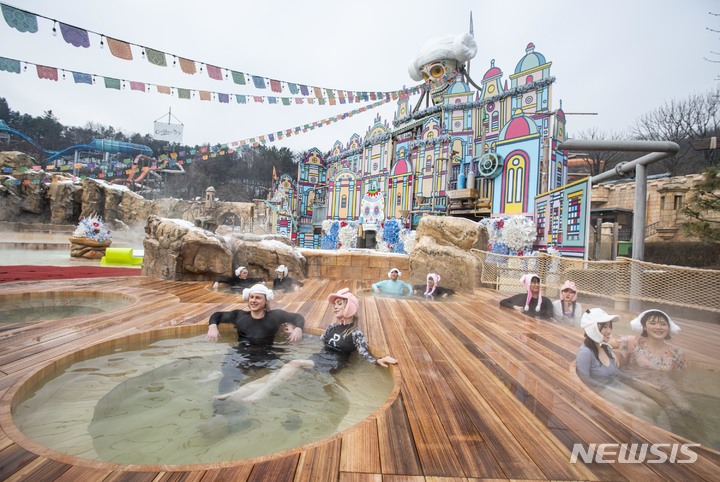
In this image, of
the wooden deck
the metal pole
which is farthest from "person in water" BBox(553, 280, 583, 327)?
the metal pole

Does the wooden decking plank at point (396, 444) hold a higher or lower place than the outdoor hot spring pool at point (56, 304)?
higher

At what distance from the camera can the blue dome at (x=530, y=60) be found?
571 inches

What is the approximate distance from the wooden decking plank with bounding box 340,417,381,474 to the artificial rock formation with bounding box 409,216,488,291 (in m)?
7.01

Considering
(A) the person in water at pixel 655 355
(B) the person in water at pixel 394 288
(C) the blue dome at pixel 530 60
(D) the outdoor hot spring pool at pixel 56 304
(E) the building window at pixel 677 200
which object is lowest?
(D) the outdoor hot spring pool at pixel 56 304

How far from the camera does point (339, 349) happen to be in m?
3.31

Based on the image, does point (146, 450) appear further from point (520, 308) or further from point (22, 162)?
point (22, 162)

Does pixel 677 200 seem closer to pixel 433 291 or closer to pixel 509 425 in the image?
pixel 433 291

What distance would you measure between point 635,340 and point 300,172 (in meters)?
26.9

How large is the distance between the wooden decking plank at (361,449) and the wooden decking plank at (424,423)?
0.68 ft

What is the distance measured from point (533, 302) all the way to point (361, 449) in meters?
4.32

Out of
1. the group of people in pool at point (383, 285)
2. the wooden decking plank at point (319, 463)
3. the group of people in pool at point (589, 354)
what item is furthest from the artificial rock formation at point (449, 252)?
the wooden decking plank at point (319, 463)

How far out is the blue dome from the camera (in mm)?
14492

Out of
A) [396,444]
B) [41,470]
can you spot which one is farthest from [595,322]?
[41,470]

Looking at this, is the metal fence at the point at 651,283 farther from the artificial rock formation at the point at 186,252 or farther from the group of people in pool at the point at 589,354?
the artificial rock formation at the point at 186,252
